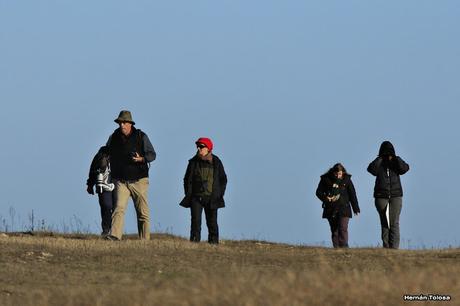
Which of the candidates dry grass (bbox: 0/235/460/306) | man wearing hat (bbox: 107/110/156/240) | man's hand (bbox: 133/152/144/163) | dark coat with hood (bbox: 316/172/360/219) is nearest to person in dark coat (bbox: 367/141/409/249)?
dark coat with hood (bbox: 316/172/360/219)

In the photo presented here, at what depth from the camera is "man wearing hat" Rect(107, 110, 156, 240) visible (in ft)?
73.3

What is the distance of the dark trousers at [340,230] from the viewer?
80.0ft

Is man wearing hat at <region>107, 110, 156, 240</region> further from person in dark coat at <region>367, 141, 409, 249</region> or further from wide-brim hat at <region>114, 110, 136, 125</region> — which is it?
person in dark coat at <region>367, 141, 409, 249</region>

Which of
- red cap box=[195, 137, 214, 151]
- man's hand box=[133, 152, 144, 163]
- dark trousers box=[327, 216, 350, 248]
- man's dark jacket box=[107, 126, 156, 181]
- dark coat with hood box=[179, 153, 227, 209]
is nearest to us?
man's hand box=[133, 152, 144, 163]

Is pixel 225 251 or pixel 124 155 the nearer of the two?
pixel 225 251

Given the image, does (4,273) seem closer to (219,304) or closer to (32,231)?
(219,304)

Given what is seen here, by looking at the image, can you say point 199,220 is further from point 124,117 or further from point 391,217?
point 391,217

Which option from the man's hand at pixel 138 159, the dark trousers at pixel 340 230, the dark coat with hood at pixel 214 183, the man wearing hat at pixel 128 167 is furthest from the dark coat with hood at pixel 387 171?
the man's hand at pixel 138 159

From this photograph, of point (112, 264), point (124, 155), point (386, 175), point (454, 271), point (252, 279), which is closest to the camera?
point (252, 279)

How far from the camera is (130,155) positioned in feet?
73.7

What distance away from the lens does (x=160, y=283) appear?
13977 mm

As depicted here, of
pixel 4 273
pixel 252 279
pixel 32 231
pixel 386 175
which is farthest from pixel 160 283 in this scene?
pixel 32 231

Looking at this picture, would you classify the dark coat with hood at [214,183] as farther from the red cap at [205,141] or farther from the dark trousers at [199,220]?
the red cap at [205,141]

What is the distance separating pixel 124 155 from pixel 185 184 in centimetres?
159
